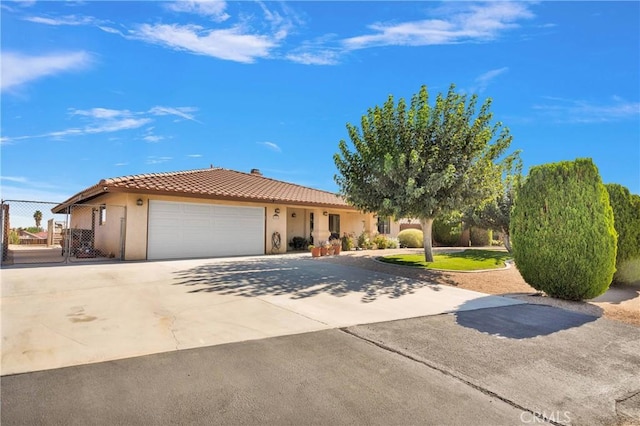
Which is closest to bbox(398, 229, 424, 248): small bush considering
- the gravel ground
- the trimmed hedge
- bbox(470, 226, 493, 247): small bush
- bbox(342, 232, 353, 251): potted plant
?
bbox(470, 226, 493, 247): small bush

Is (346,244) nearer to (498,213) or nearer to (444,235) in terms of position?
(498,213)

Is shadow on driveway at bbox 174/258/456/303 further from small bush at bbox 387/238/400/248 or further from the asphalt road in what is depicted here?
small bush at bbox 387/238/400/248

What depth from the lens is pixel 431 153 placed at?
1183cm

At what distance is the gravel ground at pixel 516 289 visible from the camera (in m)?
6.84

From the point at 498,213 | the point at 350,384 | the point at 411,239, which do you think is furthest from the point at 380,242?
the point at 350,384

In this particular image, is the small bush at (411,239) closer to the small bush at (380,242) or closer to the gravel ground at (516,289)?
the small bush at (380,242)

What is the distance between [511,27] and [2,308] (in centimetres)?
1375

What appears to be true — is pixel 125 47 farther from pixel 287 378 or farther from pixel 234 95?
pixel 287 378

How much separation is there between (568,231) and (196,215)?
13606mm

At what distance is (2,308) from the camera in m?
5.84

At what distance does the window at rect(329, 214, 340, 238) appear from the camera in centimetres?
2228

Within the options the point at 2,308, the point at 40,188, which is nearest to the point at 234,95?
the point at 2,308

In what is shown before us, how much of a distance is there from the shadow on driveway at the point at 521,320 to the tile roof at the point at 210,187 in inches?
458

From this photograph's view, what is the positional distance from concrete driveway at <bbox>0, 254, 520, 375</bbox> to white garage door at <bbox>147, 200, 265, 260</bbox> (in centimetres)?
339
